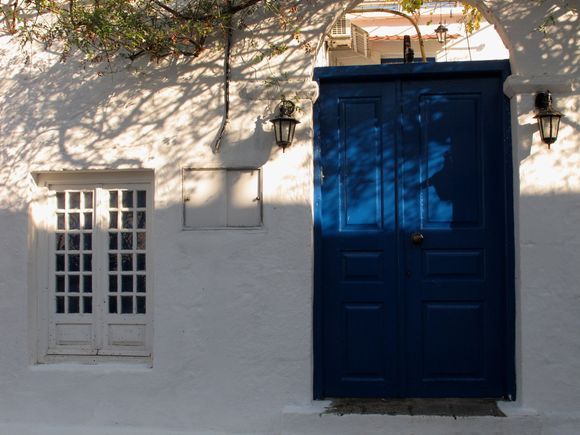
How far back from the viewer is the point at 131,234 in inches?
212

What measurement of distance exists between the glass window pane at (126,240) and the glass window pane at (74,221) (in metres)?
0.40

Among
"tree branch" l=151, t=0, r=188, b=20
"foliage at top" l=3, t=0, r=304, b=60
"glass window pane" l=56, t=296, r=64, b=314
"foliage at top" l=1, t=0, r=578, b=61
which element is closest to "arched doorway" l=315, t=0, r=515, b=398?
"foliage at top" l=1, t=0, r=578, b=61

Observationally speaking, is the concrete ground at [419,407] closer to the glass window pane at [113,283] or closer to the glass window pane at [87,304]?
the glass window pane at [113,283]

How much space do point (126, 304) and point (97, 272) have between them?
0.35 m

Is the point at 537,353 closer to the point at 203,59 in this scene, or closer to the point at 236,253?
the point at 236,253

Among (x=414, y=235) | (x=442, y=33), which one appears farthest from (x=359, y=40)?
(x=414, y=235)

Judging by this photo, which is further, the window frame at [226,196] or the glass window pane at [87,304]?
the glass window pane at [87,304]

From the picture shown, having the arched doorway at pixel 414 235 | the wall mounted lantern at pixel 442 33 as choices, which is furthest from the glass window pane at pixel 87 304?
the wall mounted lantern at pixel 442 33

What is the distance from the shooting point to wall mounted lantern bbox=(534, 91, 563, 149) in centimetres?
473

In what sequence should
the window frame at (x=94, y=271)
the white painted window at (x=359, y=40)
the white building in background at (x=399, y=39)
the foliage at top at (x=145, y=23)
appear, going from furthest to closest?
1. the white building in background at (x=399, y=39)
2. the white painted window at (x=359, y=40)
3. the window frame at (x=94, y=271)
4. the foliage at top at (x=145, y=23)

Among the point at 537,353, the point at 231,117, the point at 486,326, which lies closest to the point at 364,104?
the point at 231,117

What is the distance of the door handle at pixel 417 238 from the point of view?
16.6 feet

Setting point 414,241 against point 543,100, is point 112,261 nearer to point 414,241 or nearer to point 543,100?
point 414,241

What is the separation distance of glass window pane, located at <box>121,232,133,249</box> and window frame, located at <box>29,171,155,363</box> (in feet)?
0.18
